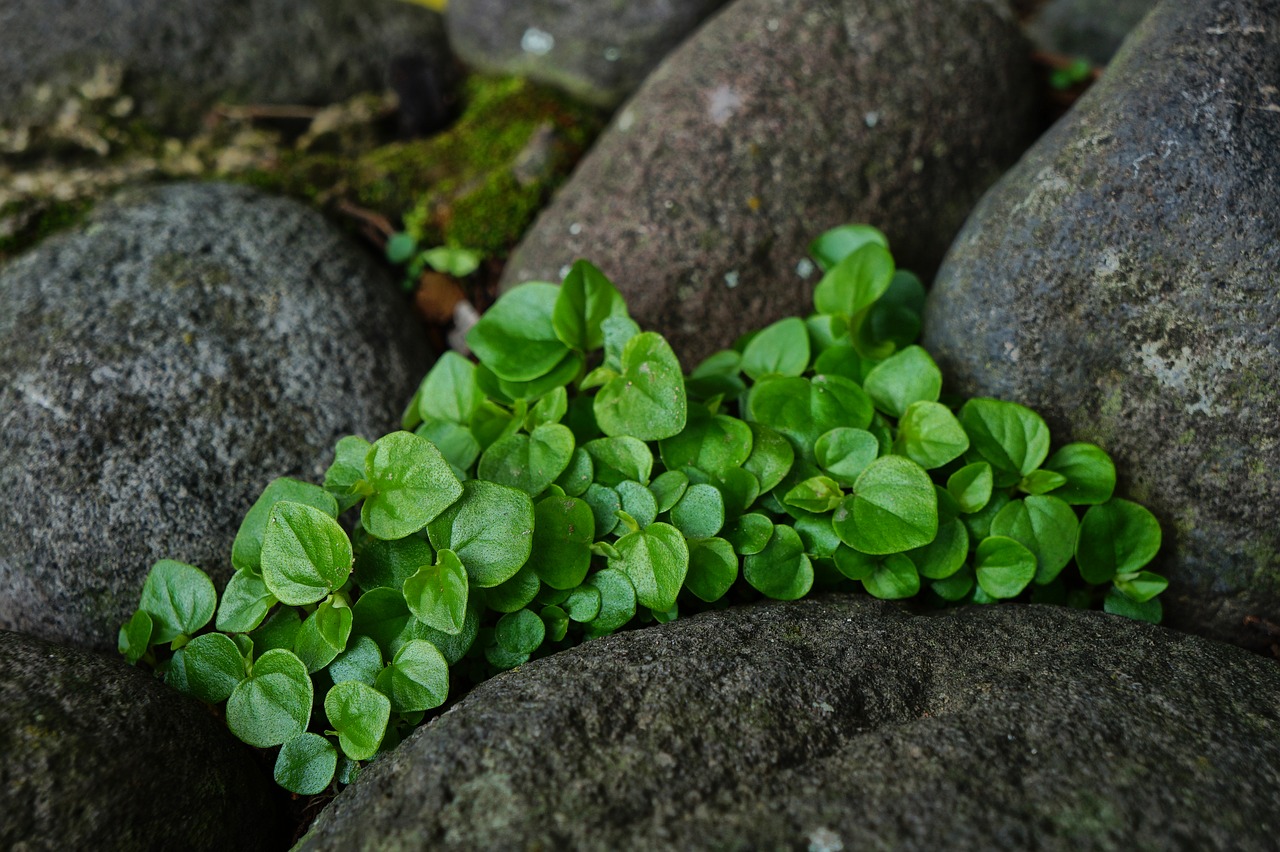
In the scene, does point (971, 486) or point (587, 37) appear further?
point (587, 37)

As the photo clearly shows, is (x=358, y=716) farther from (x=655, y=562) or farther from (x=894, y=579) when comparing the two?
(x=894, y=579)

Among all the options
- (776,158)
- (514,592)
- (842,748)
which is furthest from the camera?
(776,158)

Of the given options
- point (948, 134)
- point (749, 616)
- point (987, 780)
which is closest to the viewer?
point (987, 780)

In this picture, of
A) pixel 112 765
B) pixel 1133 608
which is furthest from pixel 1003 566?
pixel 112 765

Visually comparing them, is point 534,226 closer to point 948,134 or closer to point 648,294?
point 648,294

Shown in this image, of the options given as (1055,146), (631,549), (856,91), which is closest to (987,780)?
(631,549)

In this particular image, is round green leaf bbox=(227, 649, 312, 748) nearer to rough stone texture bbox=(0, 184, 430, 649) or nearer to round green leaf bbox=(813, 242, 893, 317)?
rough stone texture bbox=(0, 184, 430, 649)
